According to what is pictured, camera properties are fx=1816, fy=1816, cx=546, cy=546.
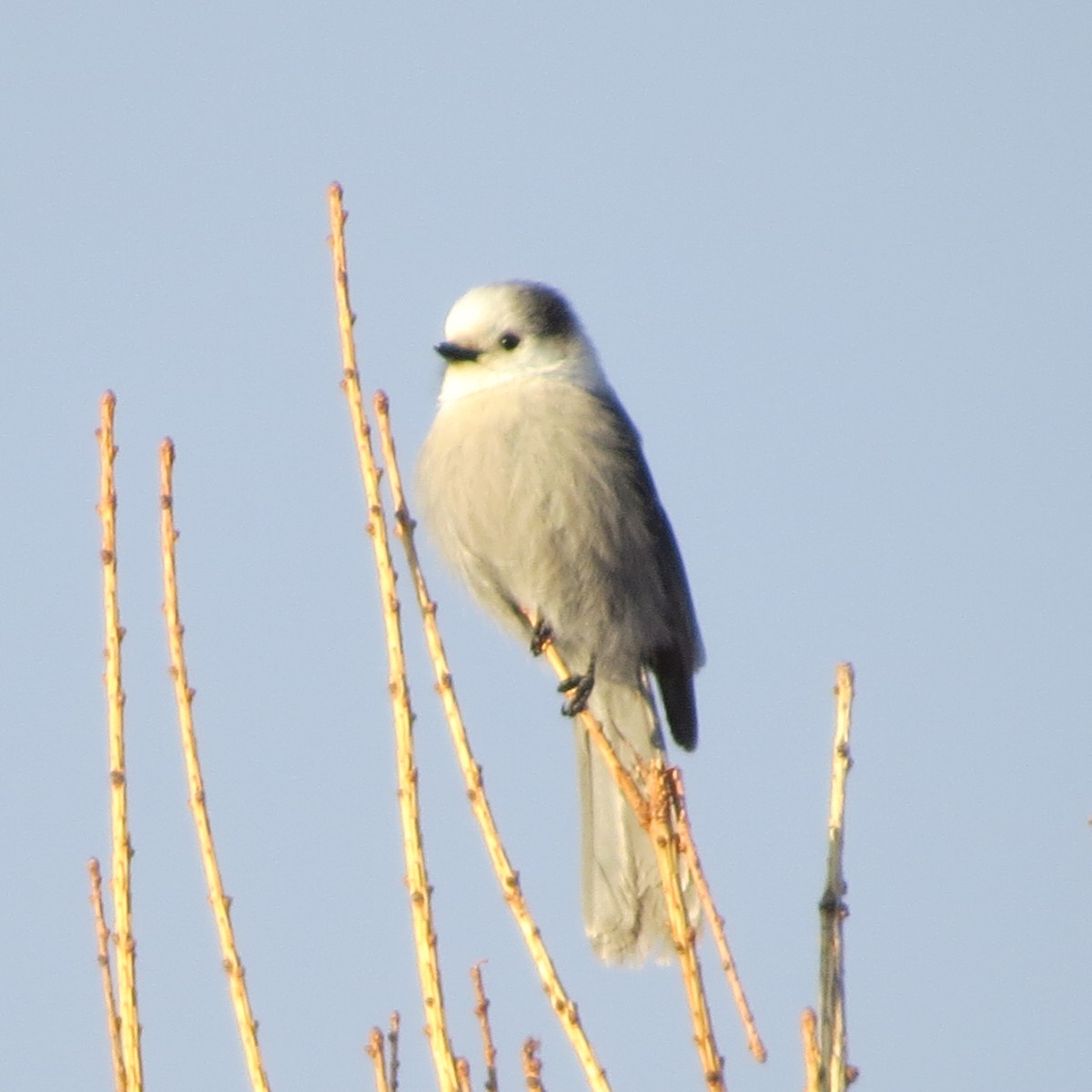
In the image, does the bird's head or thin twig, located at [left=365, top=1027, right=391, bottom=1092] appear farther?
the bird's head

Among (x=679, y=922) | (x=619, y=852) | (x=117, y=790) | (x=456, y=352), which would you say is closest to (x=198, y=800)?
(x=117, y=790)

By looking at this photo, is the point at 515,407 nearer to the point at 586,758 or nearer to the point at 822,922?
the point at 586,758

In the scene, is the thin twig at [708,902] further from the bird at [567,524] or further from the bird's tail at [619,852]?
the bird at [567,524]

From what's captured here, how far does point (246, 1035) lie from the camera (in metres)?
2.28

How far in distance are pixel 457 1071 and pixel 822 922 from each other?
0.51m

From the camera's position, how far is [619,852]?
5.05 metres

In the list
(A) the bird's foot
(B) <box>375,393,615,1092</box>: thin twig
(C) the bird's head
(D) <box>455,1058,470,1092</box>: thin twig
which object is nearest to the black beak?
(C) the bird's head

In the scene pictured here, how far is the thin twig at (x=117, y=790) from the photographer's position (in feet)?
7.49

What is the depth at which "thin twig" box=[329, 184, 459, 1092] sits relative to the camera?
7.63ft

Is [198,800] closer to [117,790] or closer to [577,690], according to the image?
[117,790]

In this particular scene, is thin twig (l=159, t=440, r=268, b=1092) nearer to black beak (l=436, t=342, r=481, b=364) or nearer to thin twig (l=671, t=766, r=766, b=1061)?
thin twig (l=671, t=766, r=766, b=1061)

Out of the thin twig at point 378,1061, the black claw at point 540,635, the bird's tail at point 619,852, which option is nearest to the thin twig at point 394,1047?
the thin twig at point 378,1061

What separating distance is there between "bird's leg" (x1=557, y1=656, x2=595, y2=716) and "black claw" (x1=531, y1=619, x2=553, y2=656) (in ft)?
0.43

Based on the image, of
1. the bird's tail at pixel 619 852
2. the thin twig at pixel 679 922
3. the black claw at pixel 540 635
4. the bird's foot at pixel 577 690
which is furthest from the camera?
the black claw at pixel 540 635
